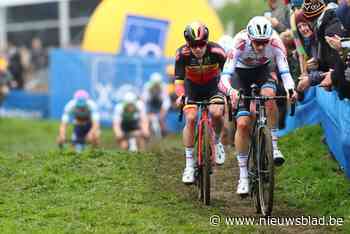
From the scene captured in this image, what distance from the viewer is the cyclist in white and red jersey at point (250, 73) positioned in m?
11.0

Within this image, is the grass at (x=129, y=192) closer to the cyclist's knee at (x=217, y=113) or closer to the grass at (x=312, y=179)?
the grass at (x=312, y=179)

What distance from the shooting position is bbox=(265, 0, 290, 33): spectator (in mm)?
15016

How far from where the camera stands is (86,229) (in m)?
9.85

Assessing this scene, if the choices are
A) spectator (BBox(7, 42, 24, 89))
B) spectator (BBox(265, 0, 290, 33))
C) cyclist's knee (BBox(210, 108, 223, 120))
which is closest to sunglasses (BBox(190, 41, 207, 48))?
cyclist's knee (BBox(210, 108, 223, 120))

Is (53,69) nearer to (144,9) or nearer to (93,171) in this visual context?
(144,9)

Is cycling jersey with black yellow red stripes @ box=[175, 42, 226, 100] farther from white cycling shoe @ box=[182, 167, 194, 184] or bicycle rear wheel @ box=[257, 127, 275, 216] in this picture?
bicycle rear wheel @ box=[257, 127, 275, 216]

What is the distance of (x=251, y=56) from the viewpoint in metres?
11.3

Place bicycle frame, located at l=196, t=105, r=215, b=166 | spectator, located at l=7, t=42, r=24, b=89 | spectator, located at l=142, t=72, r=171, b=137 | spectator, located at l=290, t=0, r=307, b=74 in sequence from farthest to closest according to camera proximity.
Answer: spectator, located at l=7, t=42, r=24, b=89 < spectator, located at l=142, t=72, r=171, b=137 < spectator, located at l=290, t=0, r=307, b=74 < bicycle frame, located at l=196, t=105, r=215, b=166

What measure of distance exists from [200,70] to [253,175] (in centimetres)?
175

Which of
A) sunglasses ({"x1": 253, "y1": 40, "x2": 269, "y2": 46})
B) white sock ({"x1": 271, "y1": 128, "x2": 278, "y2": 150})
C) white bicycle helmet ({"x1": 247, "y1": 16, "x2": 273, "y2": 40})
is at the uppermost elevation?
white bicycle helmet ({"x1": 247, "y1": 16, "x2": 273, "y2": 40})

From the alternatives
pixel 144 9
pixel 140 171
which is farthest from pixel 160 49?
pixel 140 171

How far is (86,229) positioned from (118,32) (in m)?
21.4

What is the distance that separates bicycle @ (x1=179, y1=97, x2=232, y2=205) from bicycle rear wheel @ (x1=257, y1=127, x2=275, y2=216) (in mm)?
628

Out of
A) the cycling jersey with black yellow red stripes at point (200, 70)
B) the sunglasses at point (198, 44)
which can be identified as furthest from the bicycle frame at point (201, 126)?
the sunglasses at point (198, 44)
